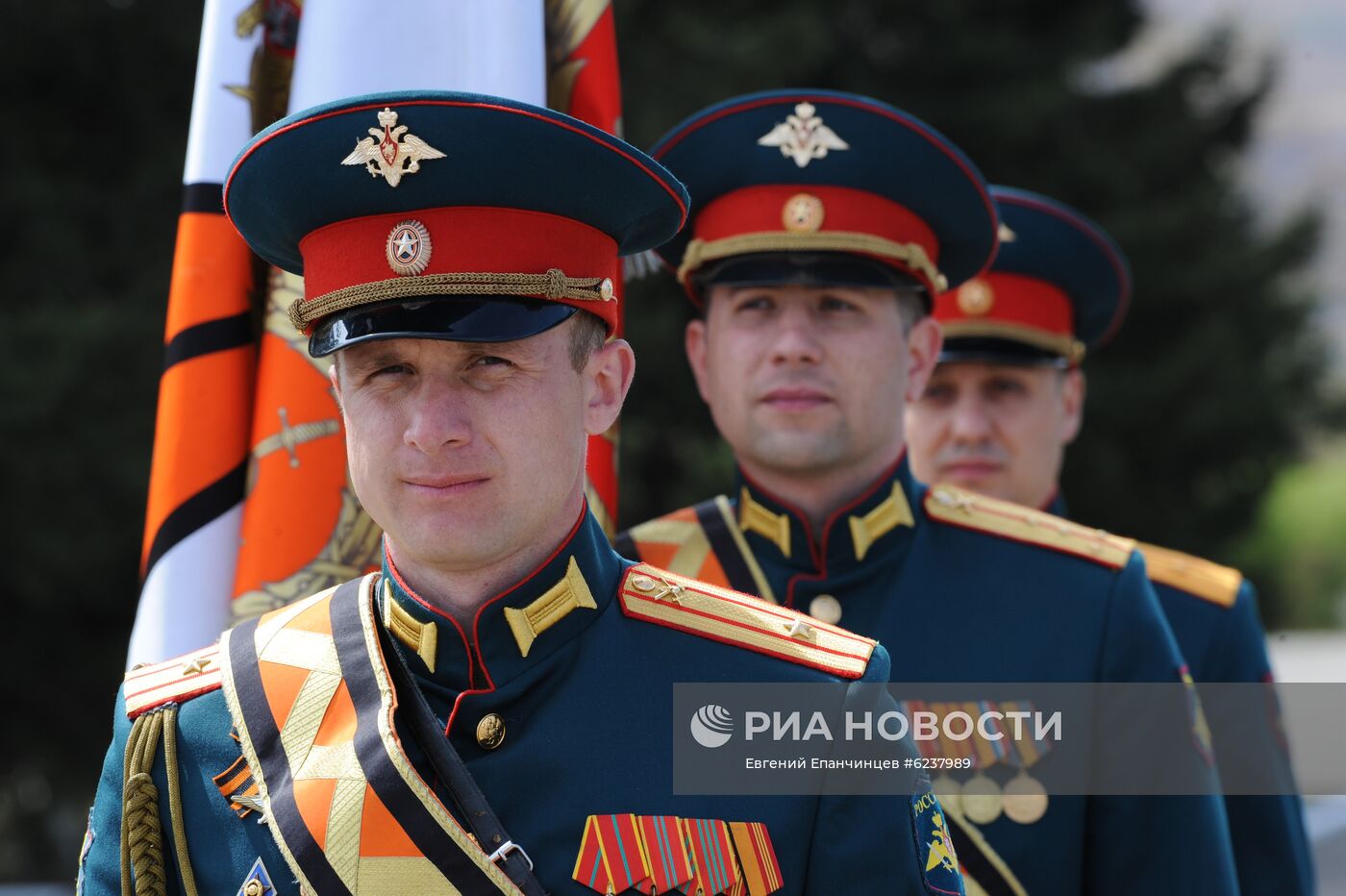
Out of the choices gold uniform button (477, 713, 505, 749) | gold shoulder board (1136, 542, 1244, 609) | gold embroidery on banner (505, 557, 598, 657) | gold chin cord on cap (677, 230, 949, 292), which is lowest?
gold uniform button (477, 713, 505, 749)

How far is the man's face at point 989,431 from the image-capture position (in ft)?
15.4

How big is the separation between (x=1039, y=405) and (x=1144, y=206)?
8.44 m

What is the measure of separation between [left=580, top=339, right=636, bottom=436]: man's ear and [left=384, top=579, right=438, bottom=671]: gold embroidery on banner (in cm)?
39

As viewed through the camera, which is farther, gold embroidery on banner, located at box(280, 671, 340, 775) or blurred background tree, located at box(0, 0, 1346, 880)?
blurred background tree, located at box(0, 0, 1346, 880)

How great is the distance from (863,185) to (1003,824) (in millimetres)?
1396

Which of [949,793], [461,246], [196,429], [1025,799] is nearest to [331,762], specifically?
[461,246]

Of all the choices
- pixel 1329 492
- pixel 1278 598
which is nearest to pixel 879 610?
pixel 1278 598

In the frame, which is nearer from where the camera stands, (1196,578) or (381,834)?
(381,834)

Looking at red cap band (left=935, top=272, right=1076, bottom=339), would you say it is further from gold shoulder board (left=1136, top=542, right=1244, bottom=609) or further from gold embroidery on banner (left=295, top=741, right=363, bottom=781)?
gold embroidery on banner (left=295, top=741, right=363, bottom=781)

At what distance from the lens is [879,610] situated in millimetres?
3480

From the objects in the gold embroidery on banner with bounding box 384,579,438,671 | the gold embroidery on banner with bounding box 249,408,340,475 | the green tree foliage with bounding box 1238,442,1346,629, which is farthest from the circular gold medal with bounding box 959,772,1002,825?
the green tree foliage with bounding box 1238,442,1346,629

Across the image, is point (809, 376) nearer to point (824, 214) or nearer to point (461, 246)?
point (824, 214)

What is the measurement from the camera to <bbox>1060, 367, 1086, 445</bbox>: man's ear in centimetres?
507

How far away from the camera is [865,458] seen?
352 centimetres
